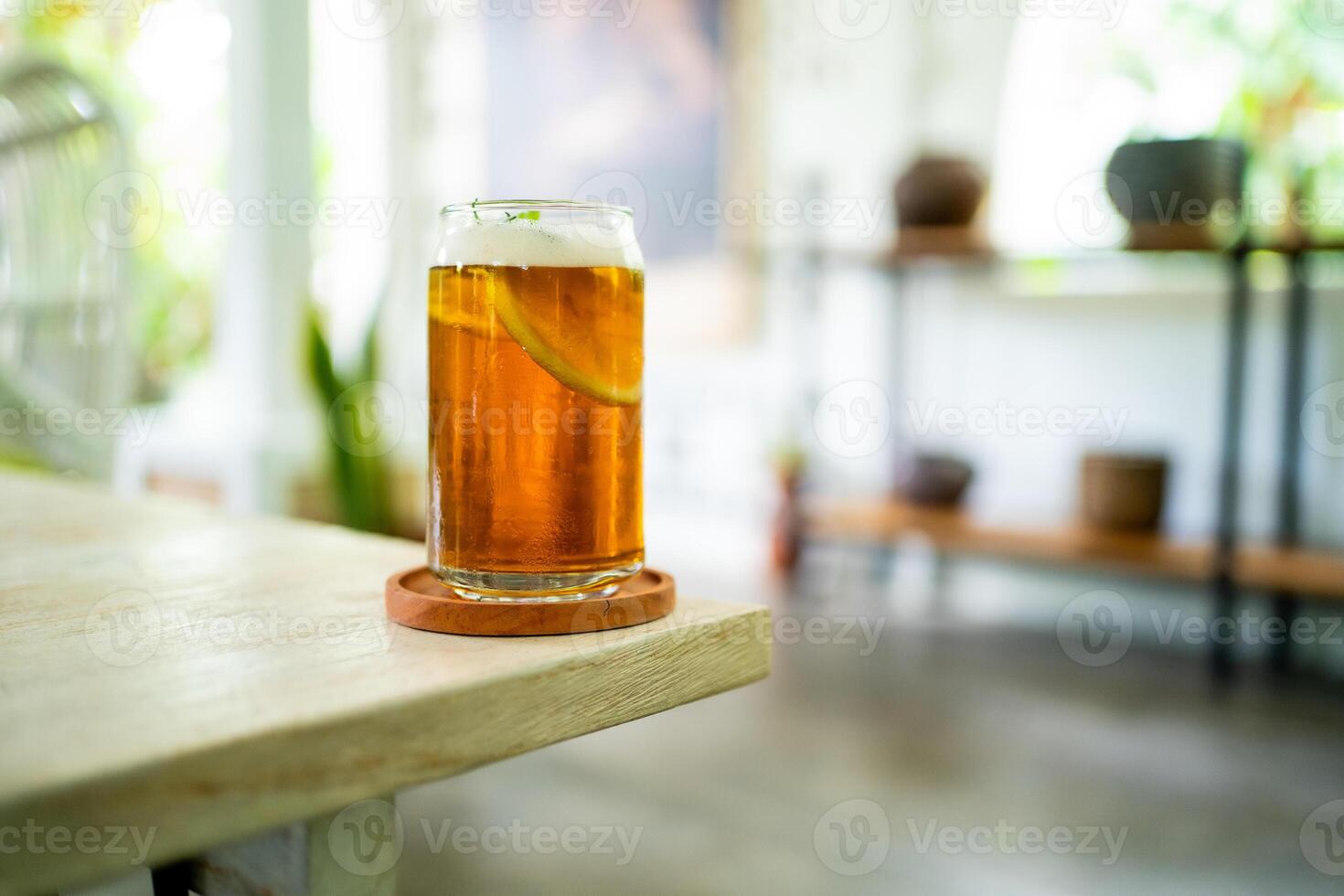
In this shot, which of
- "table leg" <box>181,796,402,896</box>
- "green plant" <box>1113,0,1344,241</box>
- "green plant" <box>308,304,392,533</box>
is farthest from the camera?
"green plant" <box>308,304,392,533</box>

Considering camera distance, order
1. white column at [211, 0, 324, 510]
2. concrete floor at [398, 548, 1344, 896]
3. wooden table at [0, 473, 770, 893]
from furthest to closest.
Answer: white column at [211, 0, 324, 510] → concrete floor at [398, 548, 1344, 896] → wooden table at [0, 473, 770, 893]

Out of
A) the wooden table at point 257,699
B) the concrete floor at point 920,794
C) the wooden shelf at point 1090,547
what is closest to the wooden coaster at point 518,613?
the wooden table at point 257,699

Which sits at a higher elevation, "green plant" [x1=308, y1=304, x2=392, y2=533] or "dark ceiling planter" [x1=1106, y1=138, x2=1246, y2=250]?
"dark ceiling planter" [x1=1106, y1=138, x2=1246, y2=250]

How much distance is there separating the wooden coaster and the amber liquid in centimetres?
2

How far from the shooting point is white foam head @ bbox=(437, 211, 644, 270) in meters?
0.52

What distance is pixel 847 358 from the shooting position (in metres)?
3.24

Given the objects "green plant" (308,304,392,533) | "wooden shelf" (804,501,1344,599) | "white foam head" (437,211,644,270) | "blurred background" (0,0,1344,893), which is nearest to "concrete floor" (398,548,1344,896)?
"blurred background" (0,0,1344,893)

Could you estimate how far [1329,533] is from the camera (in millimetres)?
2404

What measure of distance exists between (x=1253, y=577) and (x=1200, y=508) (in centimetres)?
51

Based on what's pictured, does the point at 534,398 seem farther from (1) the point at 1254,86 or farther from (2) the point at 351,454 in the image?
(2) the point at 351,454

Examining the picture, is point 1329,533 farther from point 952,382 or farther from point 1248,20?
point 1248,20

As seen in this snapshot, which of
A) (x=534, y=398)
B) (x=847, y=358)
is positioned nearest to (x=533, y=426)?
(x=534, y=398)

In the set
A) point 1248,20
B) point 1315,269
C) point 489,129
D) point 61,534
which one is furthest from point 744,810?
point 489,129

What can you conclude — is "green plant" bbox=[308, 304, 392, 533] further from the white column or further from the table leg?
the table leg
